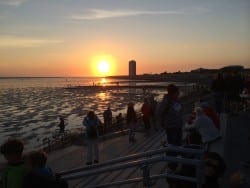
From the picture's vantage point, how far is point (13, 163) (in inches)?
161

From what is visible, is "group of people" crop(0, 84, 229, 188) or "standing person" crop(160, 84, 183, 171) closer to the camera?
"group of people" crop(0, 84, 229, 188)

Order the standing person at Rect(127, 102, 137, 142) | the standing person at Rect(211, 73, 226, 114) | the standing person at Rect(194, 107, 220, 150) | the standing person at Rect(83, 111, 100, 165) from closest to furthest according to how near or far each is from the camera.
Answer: the standing person at Rect(194, 107, 220, 150) → the standing person at Rect(83, 111, 100, 165) → the standing person at Rect(127, 102, 137, 142) → the standing person at Rect(211, 73, 226, 114)

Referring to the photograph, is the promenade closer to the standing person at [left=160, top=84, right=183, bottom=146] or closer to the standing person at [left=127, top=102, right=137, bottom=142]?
the standing person at [left=127, top=102, right=137, bottom=142]

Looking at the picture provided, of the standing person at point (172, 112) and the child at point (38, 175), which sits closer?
the child at point (38, 175)

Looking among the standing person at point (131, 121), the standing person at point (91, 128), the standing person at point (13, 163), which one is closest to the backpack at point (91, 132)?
the standing person at point (91, 128)

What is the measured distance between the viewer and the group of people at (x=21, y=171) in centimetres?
403

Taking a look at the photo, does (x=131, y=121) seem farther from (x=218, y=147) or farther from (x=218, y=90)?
(x=218, y=147)

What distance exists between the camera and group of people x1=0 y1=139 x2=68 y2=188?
4.03 meters

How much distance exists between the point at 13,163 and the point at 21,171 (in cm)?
13

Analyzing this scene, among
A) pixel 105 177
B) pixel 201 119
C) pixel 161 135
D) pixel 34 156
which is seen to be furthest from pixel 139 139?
pixel 34 156

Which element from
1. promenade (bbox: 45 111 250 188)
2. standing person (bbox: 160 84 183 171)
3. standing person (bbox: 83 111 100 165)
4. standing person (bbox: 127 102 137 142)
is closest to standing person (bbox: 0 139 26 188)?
promenade (bbox: 45 111 250 188)

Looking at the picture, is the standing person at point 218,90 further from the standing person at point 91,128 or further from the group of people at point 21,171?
the group of people at point 21,171

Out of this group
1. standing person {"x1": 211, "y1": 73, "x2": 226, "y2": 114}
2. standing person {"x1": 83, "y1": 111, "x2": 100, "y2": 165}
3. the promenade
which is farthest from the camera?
standing person {"x1": 211, "y1": 73, "x2": 226, "y2": 114}

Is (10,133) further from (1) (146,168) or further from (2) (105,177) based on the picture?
(1) (146,168)
